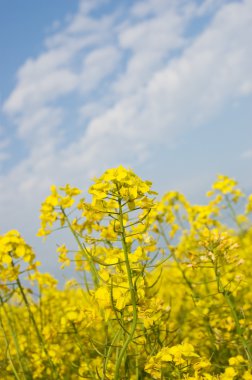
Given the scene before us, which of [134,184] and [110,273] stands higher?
[134,184]

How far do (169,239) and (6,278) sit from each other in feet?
6.80

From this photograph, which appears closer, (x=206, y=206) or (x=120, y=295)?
(x=120, y=295)

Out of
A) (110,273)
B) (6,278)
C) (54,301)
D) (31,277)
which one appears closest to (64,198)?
(6,278)

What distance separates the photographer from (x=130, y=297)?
1.86 meters

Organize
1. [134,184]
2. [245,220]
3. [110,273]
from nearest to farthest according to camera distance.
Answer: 1. [134,184]
2. [110,273]
3. [245,220]

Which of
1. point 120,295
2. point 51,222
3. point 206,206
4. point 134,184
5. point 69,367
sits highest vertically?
point 206,206

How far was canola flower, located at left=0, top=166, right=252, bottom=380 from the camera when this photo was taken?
6.06 ft

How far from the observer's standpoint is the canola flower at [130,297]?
1846 mm

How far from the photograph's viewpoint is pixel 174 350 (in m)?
2.09

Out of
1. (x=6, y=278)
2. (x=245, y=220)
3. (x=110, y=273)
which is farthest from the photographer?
(x=245, y=220)

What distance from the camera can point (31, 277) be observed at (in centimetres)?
Result: 462

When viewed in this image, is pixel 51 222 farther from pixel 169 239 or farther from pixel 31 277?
pixel 169 239

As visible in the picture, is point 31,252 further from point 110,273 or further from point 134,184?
point 134,184

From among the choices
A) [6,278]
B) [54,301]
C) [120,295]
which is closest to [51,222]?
[6,278]
